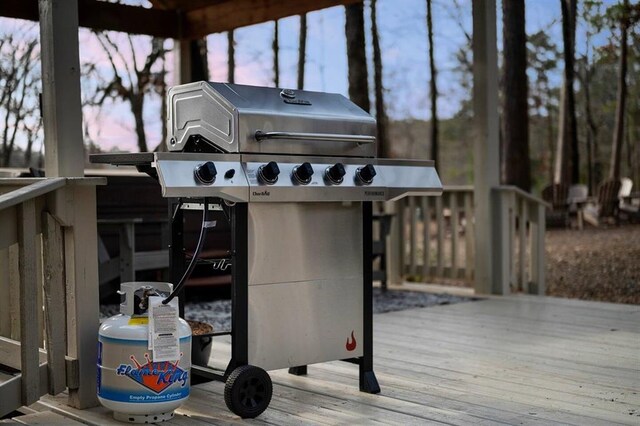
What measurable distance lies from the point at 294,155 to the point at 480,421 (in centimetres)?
123

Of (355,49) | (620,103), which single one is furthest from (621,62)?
(355,49)

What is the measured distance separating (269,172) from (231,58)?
18.8 feet

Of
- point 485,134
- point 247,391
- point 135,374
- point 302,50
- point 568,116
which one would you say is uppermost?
point 302,50

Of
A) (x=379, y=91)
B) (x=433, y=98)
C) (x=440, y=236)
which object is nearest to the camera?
(x=440, y=236)

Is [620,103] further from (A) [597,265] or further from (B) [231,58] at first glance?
(B) [231,58]

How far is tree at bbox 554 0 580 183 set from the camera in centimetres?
838

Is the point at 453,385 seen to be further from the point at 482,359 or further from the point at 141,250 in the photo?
the point at 141,250

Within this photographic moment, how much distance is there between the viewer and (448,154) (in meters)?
18.4

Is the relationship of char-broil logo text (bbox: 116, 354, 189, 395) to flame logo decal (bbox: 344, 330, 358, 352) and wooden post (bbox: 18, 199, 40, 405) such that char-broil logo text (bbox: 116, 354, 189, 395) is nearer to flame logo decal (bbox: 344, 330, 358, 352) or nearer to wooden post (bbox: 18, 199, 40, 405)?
wooden post (bbox: 18, 199, 40, 405)

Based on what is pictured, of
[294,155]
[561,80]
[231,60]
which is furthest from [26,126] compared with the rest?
[561,80]

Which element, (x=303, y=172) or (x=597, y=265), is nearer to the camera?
(x=303, y=172)

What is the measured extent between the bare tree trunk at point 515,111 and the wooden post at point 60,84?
23.0ft

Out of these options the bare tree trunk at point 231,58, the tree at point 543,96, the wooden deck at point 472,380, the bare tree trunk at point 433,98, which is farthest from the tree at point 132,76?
the bare tree trunk at point 433,98

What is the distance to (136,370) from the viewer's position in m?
3.09
